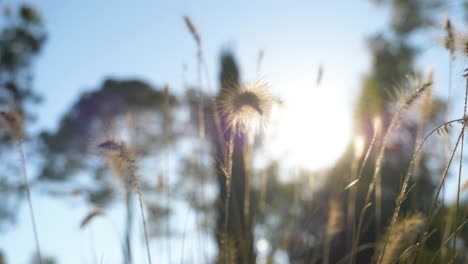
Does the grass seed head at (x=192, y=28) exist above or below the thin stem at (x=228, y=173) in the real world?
above

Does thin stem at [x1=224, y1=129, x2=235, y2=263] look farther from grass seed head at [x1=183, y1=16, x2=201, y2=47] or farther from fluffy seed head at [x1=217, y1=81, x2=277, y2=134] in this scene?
grass seed head at [x1=183, y1=16, x2=201, y2=47]

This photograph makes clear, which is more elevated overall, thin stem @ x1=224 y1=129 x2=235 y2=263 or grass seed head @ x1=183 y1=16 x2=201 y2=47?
grass seed head @ x1=183 y1=16 x2=201 y2=47

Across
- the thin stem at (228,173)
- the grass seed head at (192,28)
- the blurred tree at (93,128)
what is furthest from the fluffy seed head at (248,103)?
the blurred tree at (93,128)

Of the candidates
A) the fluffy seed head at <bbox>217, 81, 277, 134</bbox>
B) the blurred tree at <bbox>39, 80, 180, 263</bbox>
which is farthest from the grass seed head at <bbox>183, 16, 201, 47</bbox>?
the blurred tree at <bbox>39, 80, 180, 263</bbox>

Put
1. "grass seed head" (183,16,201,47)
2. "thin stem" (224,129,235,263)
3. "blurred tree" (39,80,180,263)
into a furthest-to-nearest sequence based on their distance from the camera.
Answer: "blurred tree" (39,80,180,263), "grass seed head" (183,16,201,47), "thin stem" (224,129,235,263)

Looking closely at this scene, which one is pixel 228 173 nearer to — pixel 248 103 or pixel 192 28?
pixel 248 103

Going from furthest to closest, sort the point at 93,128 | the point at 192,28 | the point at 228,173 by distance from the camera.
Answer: the point at 93,128
the point at 192,28
the point at 228,173

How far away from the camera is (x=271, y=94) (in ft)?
4.81

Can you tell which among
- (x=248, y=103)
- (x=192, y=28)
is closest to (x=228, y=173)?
(x=248, y=103)

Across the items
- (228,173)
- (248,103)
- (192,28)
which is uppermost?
(192,28)

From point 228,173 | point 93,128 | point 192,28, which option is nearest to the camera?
point 228,173

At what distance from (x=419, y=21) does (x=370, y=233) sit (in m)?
7.28

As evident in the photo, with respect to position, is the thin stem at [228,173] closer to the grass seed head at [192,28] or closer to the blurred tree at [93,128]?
the grass seed head at [192,28]

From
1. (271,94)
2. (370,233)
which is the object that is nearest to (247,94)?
(271,94)
